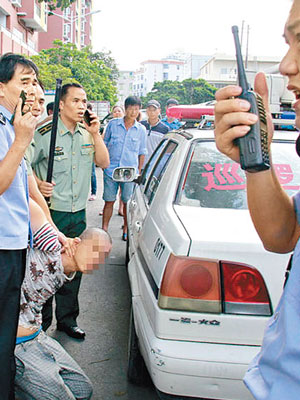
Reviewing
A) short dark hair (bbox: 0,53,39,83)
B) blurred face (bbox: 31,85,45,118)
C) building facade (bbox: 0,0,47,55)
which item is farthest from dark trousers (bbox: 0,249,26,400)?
building facade (bbox: 0,0,47,55)

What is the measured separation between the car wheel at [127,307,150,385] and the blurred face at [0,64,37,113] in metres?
1.43

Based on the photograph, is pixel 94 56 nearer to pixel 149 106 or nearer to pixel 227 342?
→ pixel 149 106

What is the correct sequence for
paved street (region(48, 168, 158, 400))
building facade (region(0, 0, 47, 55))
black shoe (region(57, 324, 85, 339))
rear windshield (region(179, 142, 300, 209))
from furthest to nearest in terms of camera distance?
building facade (region(0, 0, 47, 55)), black shoe (region(57, 324, 85, 339)), paved street (region(48, 168, 158, 400)), rear windshield (region(179, 142, 300, 209))

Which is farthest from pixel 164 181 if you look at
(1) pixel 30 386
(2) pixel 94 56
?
(2) pixel 94 56

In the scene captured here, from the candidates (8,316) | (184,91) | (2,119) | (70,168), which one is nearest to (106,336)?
(70,168)

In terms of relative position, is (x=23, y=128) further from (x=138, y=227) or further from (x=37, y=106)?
(x=138, y=227)

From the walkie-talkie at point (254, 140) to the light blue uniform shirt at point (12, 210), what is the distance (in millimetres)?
1333

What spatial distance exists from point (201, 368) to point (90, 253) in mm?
784

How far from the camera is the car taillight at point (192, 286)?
82.0 inches

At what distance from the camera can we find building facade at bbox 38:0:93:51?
4494cm

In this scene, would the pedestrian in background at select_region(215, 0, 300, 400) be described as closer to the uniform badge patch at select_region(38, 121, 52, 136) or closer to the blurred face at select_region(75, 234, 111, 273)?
the blurred face at select_region(75, 234, 111, 273)

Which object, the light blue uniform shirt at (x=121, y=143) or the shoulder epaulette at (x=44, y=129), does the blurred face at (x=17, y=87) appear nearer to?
the shoulder epaulette at (x=44, y=129)

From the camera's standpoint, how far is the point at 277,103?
139 inches

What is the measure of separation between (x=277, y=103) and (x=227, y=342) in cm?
208
